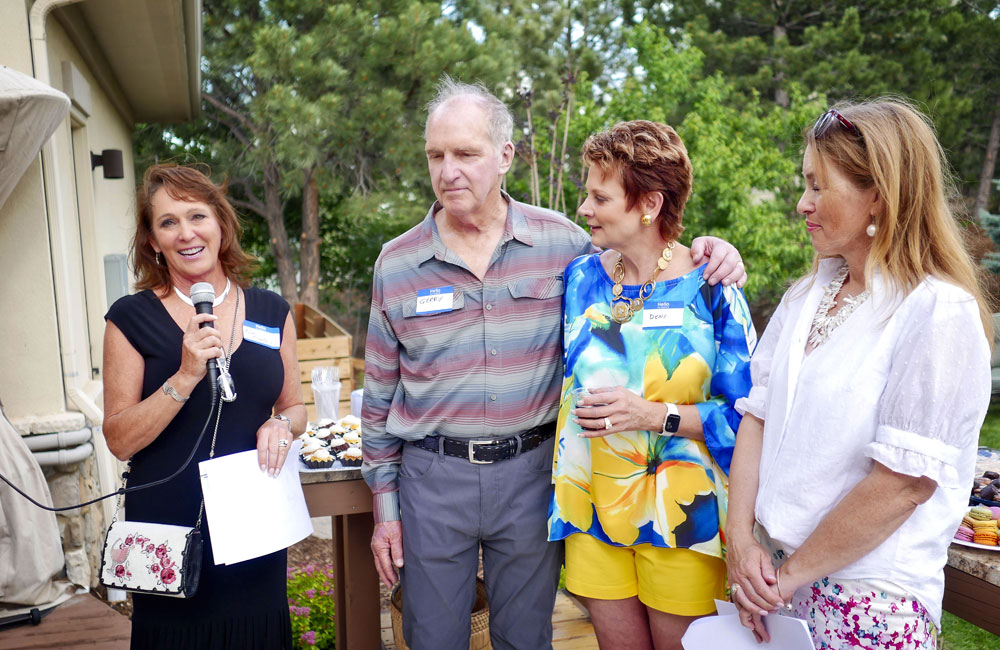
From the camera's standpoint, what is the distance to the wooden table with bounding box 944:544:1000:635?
1653mm

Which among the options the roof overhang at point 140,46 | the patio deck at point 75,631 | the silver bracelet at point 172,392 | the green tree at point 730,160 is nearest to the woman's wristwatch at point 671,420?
the silver bracelet at point 172,392

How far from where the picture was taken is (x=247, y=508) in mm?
1947

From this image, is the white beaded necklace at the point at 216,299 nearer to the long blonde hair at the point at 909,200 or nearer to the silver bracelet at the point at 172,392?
the silver bracelet at the point at 172,392

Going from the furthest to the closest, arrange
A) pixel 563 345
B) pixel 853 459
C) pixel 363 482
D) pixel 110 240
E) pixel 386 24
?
pixel 386 24
pixel 110 240
pixel 363 482
pixel 563 345
pixel 853 459

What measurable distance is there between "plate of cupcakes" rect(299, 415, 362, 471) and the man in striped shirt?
13.4 inches

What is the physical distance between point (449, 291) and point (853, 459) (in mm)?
1078

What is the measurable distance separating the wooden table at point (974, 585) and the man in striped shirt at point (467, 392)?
0.97m

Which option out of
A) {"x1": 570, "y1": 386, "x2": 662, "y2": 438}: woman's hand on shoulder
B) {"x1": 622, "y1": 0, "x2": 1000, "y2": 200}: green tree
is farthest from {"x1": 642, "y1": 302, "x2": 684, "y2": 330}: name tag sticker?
{"x1": 622, "y1": 0, "x2": 1000, "y2": 200}: green tree

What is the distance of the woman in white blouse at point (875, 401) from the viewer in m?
1.34

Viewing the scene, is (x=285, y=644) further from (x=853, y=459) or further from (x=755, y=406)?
(x=853, y=459)

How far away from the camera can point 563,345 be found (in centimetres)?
212

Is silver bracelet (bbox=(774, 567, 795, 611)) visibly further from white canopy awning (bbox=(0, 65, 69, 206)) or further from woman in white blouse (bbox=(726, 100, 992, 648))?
white canopy awning (bbox=(0, 65, 69, 206))

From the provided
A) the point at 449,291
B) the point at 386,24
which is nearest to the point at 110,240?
the point at 386,24

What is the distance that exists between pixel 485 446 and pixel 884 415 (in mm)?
998
